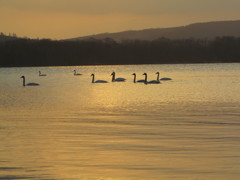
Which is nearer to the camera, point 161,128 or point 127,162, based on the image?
point 127,162

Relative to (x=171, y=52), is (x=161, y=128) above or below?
below

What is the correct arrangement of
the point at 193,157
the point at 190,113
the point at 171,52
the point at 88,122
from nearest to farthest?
the point at 193,157 → the point at 88,122 → the point at 190,113 → the point at 171,52

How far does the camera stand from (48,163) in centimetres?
1215

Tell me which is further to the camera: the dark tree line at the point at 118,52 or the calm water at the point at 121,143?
the dark tree line at the point at 118,52

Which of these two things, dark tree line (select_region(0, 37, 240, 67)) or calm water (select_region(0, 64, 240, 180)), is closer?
calm water (select_region(0, 64, 240, 180))

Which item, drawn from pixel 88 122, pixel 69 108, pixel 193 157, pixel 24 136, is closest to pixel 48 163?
pixel 193 157

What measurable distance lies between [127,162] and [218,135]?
408 centimetres

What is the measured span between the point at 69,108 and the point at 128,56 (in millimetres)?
101694

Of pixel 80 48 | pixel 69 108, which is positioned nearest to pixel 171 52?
pixel 80 48

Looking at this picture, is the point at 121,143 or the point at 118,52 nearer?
the point at 121,143

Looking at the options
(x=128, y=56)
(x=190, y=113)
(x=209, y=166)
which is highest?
(x=128, y=56)

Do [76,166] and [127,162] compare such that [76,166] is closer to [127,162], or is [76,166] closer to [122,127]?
[127,162]

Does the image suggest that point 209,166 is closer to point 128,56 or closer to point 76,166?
point 76,166

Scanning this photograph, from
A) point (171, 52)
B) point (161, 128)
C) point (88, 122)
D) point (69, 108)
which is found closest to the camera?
point (161, 128)
